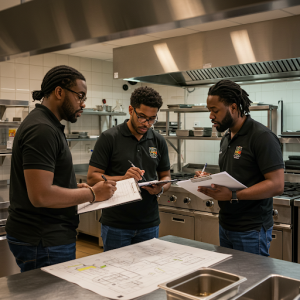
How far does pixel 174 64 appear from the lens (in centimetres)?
317

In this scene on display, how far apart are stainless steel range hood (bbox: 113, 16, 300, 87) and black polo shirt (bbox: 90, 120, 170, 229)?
1.17m

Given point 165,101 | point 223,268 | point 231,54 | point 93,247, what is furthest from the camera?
point 165,101

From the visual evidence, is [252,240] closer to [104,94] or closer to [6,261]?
[6,261]

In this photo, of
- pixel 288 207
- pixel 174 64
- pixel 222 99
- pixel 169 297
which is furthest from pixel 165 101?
pixel 169 297

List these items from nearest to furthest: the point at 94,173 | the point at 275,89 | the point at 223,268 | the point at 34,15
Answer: the point at 34,15 < the point at 223,268 < the point at 94,173 < the point at 275,89

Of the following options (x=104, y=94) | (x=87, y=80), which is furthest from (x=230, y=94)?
(x=104, y=94)

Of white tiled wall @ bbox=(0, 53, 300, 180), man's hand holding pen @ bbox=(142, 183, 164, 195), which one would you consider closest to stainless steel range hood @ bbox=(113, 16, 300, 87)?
white tiled wall @ bbox=(0, 53, 300, 180)

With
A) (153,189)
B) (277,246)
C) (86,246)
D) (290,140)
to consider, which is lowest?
(86,246)

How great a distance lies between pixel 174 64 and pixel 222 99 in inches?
48.9

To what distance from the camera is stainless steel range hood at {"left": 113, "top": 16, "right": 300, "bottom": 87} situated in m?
2.62

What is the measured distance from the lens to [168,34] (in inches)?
172

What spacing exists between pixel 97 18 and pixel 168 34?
3689 mm

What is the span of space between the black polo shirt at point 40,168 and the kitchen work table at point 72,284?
0.18m

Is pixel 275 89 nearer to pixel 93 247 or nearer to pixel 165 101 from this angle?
pixel 165 101
